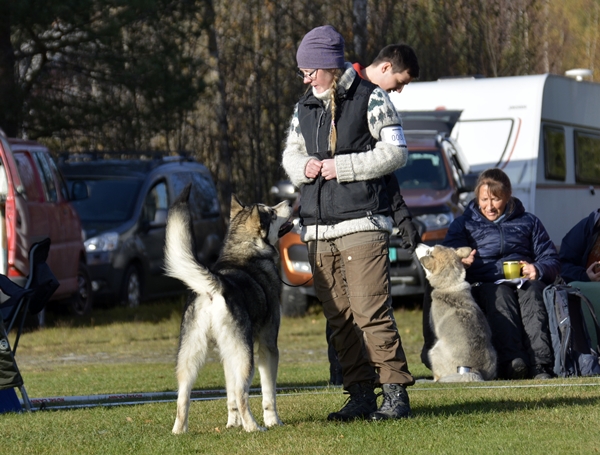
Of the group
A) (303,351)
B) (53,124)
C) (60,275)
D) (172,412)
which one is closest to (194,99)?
(53,124)

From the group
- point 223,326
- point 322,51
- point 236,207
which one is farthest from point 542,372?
point 322,51

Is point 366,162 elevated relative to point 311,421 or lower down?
elevated

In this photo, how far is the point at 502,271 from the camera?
8.80 metres

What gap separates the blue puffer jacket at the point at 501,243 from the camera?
8781 mm

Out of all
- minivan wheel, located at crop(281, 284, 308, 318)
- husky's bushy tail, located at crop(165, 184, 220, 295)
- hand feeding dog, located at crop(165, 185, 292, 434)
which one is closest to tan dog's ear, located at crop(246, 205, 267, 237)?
hand feeding dog, located at crop(165, 185, 292, 434)

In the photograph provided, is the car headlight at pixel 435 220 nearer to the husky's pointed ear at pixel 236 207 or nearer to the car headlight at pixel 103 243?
the car headlight at pixel 103 243

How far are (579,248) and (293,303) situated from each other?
6.04 meters

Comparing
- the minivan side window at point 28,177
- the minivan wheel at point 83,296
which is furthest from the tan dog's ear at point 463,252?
the minivan wheel at point 83,296

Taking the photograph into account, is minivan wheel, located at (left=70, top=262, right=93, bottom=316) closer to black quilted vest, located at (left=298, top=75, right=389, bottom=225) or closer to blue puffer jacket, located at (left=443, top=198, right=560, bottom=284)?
blue puffer jacket, located at (left=443, top=198, right=560, bottom=284)

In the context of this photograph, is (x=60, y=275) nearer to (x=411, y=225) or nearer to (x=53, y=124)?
(x=53, y=124)

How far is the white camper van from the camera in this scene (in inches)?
580

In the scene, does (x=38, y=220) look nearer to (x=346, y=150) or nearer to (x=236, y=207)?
(x=236, y=207)

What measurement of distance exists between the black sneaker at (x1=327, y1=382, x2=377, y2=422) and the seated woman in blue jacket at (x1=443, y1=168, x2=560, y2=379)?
2.61 m

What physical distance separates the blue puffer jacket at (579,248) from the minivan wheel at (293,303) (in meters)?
5.73
